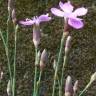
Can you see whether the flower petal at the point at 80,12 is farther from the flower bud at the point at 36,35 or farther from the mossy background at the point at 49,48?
the mossy background at the point at 49,48

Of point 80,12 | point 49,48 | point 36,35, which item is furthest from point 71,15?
point 49,48

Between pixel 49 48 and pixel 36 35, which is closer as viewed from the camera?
pixel 36 35

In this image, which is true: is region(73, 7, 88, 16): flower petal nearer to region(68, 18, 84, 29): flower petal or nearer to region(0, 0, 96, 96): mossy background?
region(68, 18, 84, 29): flower petal

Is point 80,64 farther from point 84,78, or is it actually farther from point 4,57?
point 4,57

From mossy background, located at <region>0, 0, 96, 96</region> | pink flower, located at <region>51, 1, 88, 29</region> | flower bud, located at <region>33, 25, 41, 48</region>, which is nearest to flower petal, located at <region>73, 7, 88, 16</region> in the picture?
pink flower, located at <region>51, 1, 88, 29</region>

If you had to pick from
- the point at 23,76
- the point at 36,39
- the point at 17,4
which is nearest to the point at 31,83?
the point at 23,76

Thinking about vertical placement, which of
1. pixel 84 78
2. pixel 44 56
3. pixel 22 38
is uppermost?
pixel 44 56

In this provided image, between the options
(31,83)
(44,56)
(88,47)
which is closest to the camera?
(44,56)

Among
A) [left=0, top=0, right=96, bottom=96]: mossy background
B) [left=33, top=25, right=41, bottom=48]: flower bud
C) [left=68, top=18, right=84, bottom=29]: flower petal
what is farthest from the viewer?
[left=0, top=0, right=96, bottom=96]: mossy background

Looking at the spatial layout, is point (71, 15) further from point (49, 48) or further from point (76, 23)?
point (49, 48)
